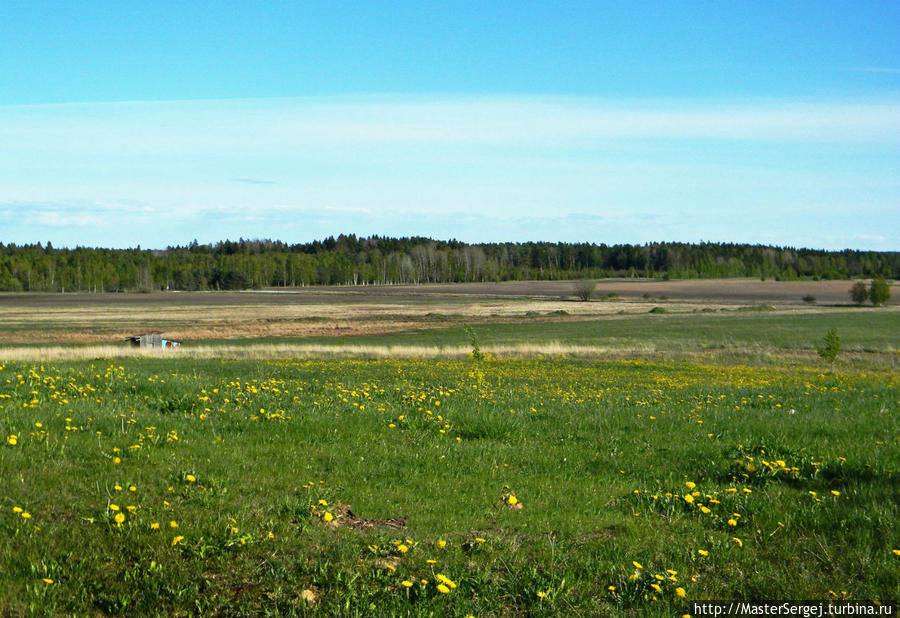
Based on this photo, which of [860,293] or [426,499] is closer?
[426,499]

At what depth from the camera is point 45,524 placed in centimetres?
626

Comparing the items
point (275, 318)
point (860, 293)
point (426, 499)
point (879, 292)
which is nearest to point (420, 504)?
point (426, 499)

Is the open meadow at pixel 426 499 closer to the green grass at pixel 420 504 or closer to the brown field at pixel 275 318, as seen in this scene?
the green grass at pixel 420 504

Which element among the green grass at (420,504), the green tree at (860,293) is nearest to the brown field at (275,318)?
the green tree at (860,293)

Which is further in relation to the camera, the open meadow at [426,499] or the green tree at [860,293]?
the green tree at [860,293]

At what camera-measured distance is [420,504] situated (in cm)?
760

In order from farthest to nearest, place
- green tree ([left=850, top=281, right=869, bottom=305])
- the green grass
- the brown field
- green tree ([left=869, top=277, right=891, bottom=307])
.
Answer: green tree ([left=850, top=281, right=869, bottom=305]) → green tree ([left=869, top=277, right=891, bottom=307]) → the brown field → the green grass

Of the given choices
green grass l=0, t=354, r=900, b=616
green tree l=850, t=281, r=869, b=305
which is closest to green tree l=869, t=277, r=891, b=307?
green tree l=850, t=281, r=869, b=305

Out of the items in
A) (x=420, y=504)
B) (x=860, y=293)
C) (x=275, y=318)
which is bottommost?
(x=275, y=318)

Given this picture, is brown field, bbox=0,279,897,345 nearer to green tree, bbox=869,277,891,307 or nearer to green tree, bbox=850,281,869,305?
green tree, bbox=850,281,869,305

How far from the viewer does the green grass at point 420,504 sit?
550cm

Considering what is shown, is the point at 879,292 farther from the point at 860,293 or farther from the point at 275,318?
the point at 275,318

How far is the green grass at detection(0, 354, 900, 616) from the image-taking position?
5.50 m

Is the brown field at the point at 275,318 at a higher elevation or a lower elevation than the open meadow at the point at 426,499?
lower
